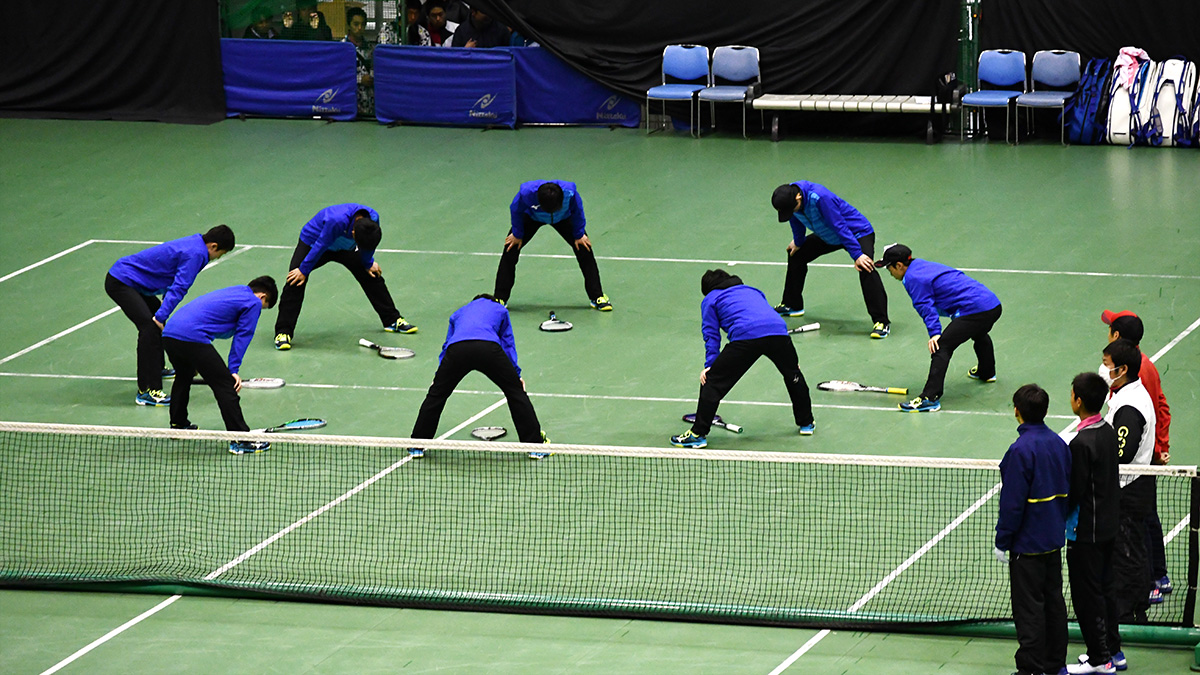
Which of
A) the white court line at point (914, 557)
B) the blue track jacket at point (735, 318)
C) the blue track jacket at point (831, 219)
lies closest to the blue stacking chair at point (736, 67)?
the blue track jacket at point (831, 219)

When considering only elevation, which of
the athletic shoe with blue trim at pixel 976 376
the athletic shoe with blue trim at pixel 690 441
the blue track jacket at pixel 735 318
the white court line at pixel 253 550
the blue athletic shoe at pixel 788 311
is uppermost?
the blue track jacket at pixel 735 318

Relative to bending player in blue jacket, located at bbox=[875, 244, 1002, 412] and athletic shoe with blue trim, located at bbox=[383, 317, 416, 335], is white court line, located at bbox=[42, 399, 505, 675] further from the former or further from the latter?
bending player in blue jacket, located at bbox=[875, 244, 1002, 412]

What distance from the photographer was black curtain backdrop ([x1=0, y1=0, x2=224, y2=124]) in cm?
2859

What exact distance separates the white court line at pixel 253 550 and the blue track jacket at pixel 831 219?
12.9 feet

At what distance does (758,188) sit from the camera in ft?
75.3

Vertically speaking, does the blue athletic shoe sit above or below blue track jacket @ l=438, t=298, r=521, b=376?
below

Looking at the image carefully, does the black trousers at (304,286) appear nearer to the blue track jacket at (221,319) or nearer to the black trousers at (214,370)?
the blue track jacket at (221,319)

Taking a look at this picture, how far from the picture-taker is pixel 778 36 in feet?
88.2

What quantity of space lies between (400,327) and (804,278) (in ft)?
14.1

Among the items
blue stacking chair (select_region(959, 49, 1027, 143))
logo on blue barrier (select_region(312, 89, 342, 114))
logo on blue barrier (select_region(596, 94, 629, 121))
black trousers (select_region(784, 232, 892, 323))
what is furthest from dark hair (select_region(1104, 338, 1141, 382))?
logo on blue barrier (select_region(312, 89, 342, 114))

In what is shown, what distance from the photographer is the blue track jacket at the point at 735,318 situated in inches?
534

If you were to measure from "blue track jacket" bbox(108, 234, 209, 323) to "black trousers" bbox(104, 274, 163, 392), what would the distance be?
71mm

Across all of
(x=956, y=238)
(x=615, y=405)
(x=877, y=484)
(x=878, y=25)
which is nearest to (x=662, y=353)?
(x=615, y=405)

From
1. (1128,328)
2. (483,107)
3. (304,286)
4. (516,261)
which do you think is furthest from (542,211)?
(483,107)
